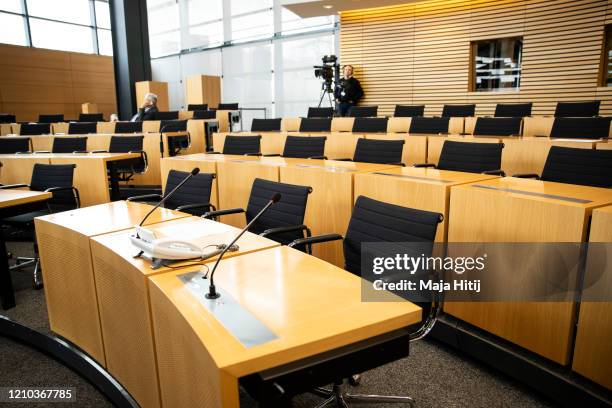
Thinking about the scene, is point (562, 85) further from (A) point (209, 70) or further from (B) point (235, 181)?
(A) point (209, 70)

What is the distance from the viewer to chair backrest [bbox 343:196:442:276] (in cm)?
196

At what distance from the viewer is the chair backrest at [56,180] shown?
4.33 meters

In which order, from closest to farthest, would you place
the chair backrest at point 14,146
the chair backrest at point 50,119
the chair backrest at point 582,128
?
the chair backrest at point 582,128, the chair backrest at point 14,146, the chair backrest at point 50,119

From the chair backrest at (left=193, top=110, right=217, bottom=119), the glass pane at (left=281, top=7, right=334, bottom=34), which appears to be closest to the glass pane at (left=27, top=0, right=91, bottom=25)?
the glass pane at (left=281, top=7, right=334, bottom=34)

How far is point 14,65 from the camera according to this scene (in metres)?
12.8

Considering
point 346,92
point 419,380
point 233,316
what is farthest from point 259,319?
point 346,92

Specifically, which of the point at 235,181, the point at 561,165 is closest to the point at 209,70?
the point at 235,181

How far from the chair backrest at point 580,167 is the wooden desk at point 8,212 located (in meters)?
3.99

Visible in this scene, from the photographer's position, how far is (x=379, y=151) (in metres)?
4.39

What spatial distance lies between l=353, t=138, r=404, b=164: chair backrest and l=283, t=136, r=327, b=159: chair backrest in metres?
0.60

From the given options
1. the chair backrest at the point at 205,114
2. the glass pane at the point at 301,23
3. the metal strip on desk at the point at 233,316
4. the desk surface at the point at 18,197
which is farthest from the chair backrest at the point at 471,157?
the glass pane at the point at 301,23

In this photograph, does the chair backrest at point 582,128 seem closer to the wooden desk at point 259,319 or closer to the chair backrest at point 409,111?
the chair backrest at point 409,111

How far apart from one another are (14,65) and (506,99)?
44.2ft

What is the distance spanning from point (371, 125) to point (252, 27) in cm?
820
